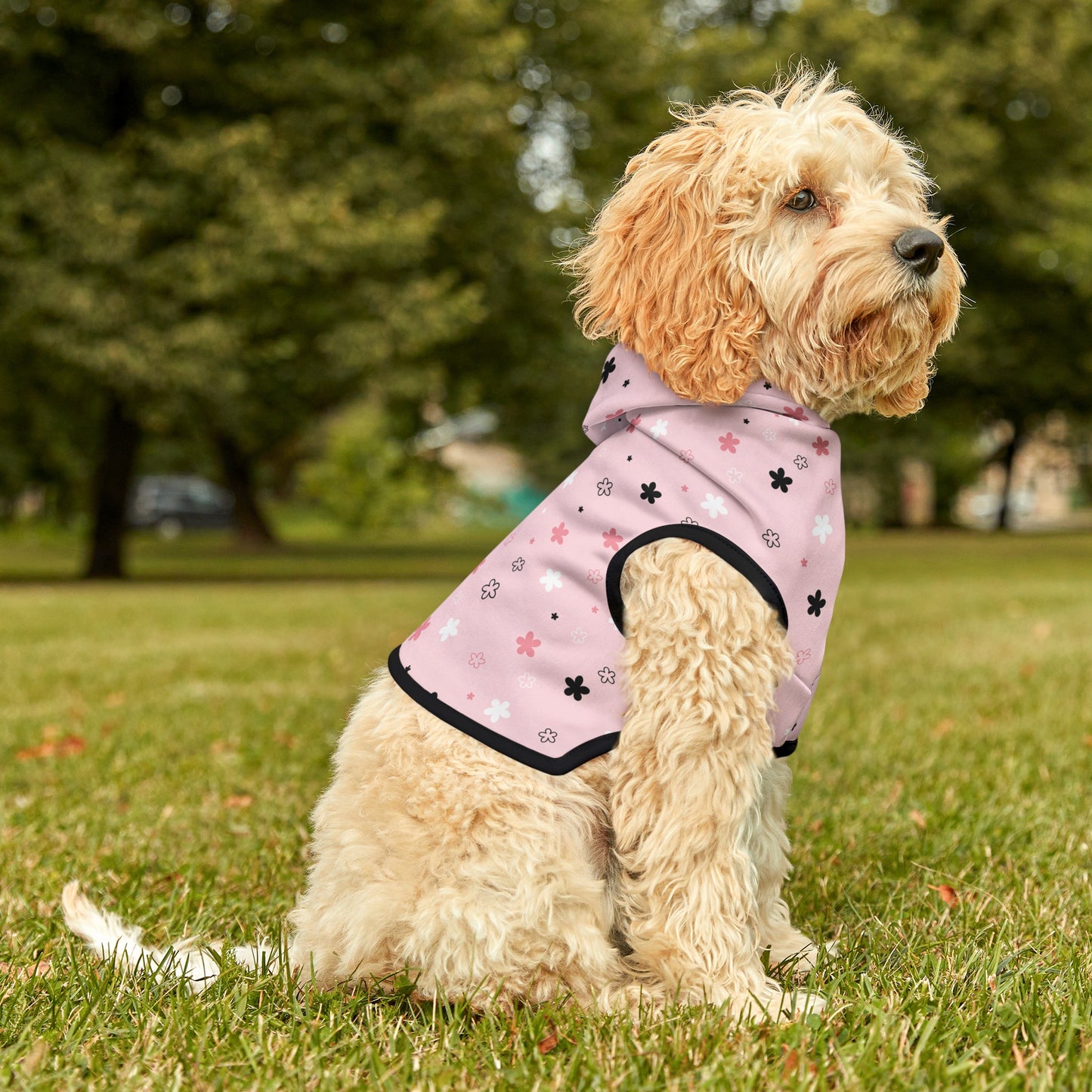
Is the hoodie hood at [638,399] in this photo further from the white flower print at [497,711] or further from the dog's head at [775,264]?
the white flower print at [497,711]

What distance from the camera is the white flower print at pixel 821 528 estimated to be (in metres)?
2.90

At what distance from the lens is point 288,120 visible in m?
17.3

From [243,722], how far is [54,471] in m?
37.2

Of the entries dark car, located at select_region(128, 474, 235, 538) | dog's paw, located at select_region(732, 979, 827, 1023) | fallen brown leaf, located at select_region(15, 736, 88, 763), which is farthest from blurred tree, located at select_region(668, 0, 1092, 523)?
dark car, located at select_region(128, 474, 235, 538)

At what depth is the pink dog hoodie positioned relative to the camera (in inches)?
111

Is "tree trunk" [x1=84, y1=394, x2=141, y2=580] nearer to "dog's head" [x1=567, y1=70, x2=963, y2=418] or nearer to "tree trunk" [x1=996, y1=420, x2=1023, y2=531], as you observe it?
"dog's head" [x1=567, y1=70, x2=963, y2=418]

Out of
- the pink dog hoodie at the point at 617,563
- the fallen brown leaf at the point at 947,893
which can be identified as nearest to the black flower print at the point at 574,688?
the pink dog hoodie at the point at 617,563

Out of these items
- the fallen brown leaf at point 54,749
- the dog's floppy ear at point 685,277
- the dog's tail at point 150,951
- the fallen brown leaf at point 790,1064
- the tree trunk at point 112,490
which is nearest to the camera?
the fallen brown leaf at point 790,1064

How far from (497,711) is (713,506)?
72 cm

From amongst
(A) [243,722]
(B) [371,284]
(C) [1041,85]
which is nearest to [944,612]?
(A) [243,722]

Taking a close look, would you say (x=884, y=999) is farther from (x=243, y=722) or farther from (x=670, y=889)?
(x=243, y=722)

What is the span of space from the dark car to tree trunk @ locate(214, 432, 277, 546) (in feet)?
45.0

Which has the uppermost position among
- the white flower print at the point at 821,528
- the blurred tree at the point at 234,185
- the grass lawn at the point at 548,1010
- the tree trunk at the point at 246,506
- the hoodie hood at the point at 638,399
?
the blurred tree at the point at 234,185

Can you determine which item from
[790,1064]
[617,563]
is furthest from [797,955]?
[617,563]
